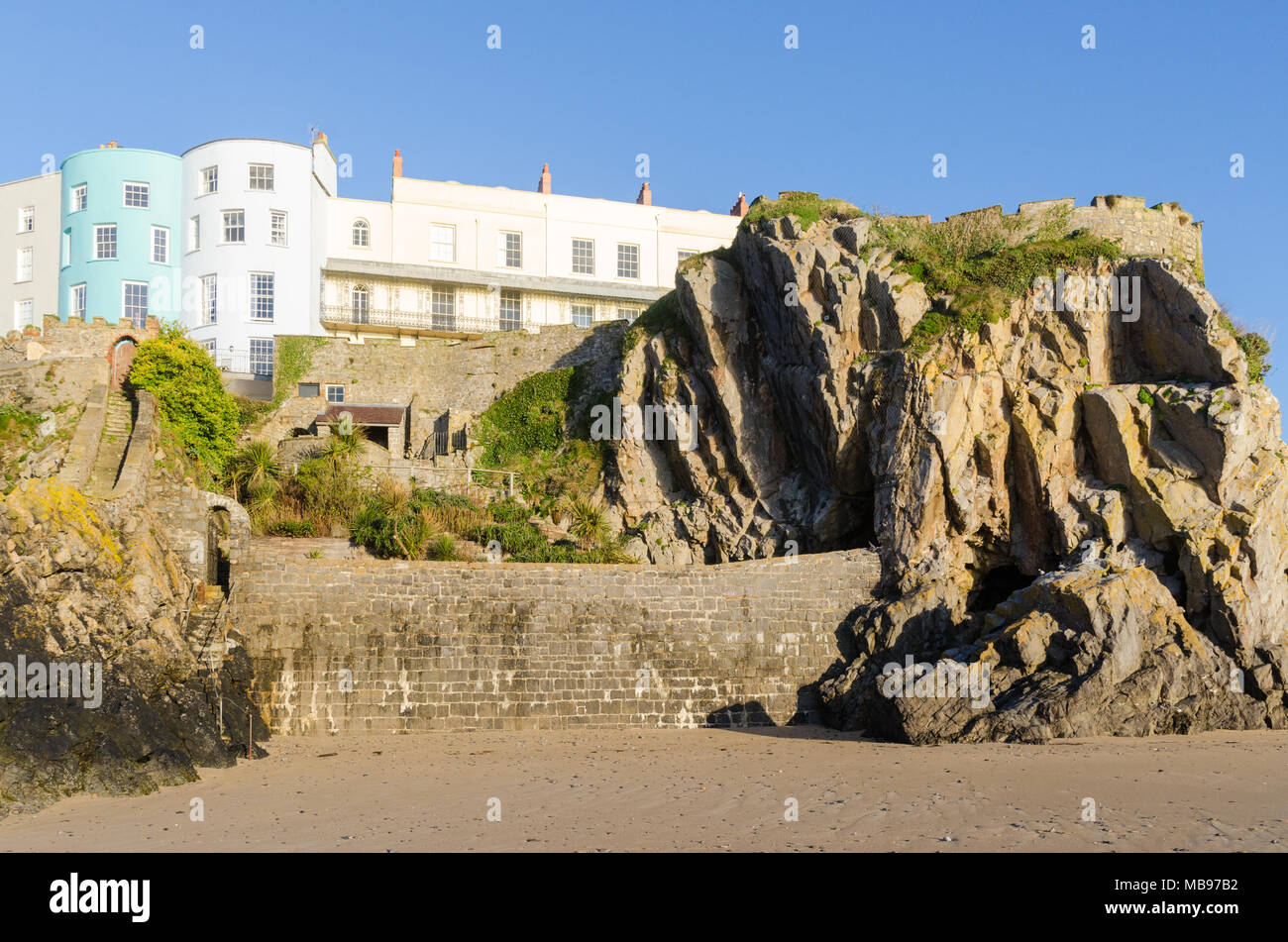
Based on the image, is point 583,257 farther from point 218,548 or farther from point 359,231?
point 218,548

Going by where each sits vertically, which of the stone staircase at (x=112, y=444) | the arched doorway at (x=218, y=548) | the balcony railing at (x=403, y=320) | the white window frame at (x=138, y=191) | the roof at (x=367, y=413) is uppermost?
the white window frame at (x=138, y=191)

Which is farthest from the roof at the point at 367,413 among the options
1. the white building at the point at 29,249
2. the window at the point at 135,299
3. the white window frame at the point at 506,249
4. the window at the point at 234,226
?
the white building at the point at 29,249

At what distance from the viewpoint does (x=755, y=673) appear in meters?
19.4

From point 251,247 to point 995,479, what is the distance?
23.9 meters

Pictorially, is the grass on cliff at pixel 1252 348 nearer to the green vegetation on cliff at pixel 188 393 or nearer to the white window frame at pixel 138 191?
the green vegetation on cliff at pixel 188 393

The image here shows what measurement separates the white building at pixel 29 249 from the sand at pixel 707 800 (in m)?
25.4

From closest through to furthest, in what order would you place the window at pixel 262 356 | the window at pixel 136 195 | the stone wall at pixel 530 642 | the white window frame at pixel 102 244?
the stone wall at pixel 530 642
the window at pixel 262 356
the white window frame at pixel 102 244
the window at pixel 136 195

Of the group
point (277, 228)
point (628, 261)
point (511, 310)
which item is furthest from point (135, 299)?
point (628, 261)

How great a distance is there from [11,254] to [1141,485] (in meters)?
34.9

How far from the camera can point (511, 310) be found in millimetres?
35781

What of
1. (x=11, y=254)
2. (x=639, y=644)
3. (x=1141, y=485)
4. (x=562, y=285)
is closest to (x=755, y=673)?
(x=639, y=644)

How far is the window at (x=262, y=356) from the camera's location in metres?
33.1

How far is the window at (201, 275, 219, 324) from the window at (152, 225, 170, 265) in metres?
1.73

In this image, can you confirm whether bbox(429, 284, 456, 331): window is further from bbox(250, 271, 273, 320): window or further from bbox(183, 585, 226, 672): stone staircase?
bbox(183, 585, 226, 672): stone staircase
